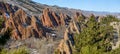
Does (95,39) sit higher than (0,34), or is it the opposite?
(0,34)

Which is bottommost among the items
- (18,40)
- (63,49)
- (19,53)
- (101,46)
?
(18,40)

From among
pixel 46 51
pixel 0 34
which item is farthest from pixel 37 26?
pixel 0 34

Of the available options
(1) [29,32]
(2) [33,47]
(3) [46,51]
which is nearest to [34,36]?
(1) [29,32]

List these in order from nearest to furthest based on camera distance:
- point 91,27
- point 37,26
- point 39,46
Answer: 1. point 91,27
2. point 39,46
3. point 37,26

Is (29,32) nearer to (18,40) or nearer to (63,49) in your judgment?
(18,40)

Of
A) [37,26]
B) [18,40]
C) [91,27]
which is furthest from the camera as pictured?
[37,26]

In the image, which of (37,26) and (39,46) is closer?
(39,46)

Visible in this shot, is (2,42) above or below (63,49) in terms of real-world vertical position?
above

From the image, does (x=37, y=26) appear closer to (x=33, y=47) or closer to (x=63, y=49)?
(x=33, y=47)

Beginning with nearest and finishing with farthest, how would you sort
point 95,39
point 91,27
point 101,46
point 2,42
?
1. point 2,42
2. point 101,46
3. point 95,39
4. point 91,27
